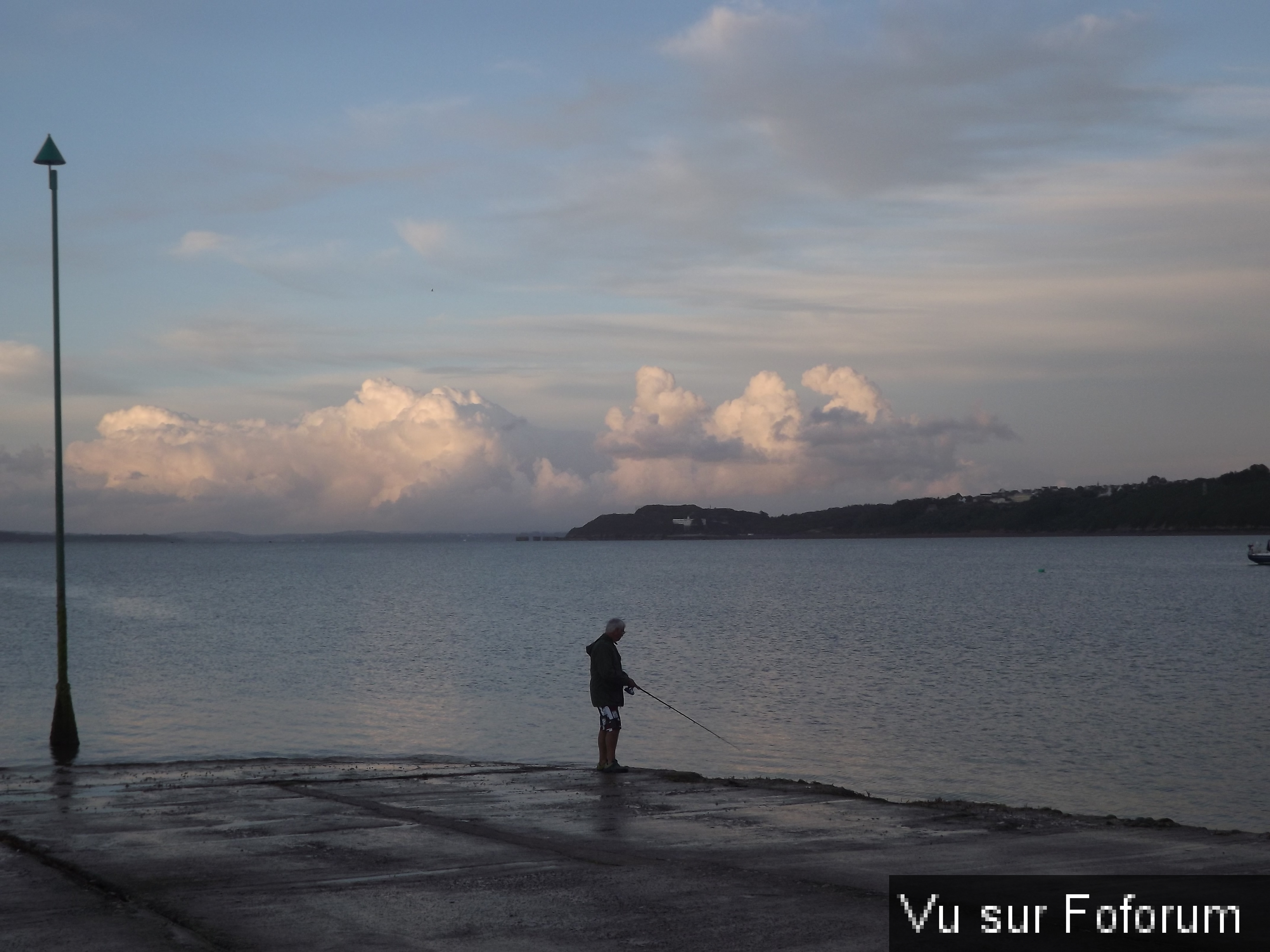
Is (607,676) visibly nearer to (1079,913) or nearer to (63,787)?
(63,787)

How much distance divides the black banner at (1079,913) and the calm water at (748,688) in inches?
337

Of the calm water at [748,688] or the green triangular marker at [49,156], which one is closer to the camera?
the green triangular marker at [49,156]

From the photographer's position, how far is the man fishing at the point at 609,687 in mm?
16281

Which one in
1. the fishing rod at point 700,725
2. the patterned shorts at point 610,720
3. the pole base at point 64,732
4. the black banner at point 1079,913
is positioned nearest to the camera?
the black banner at point 1079,913

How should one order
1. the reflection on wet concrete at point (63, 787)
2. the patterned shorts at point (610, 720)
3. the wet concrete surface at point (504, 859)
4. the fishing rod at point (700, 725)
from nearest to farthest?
the wet concrete surface at point (504, 859), the reflection on wet concrete at point (63, 787), the patterned shorts at point (610, 720), the fishing rod at point (700, 725)

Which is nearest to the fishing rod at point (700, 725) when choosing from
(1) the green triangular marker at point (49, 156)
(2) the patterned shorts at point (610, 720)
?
(2) the patterned shorts at point (610, 720)

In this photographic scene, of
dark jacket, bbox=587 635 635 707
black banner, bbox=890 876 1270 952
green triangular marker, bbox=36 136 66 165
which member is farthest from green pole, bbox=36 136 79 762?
black banner, bbox=890 876 1270 952

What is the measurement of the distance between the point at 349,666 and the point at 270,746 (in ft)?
54.0

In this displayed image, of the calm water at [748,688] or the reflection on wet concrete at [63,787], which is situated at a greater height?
the reflection on wet concrete at [63,787]

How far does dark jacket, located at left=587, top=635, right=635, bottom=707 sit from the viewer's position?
1628 centimetres

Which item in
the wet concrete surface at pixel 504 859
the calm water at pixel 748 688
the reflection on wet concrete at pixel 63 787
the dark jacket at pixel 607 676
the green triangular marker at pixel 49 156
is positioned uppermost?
the green triangular marker at pixel 49 156

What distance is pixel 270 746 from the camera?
23750 mm

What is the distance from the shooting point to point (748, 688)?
32781mm

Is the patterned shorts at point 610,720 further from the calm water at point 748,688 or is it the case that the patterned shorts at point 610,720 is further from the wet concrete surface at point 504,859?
the calm water at point 748,688
